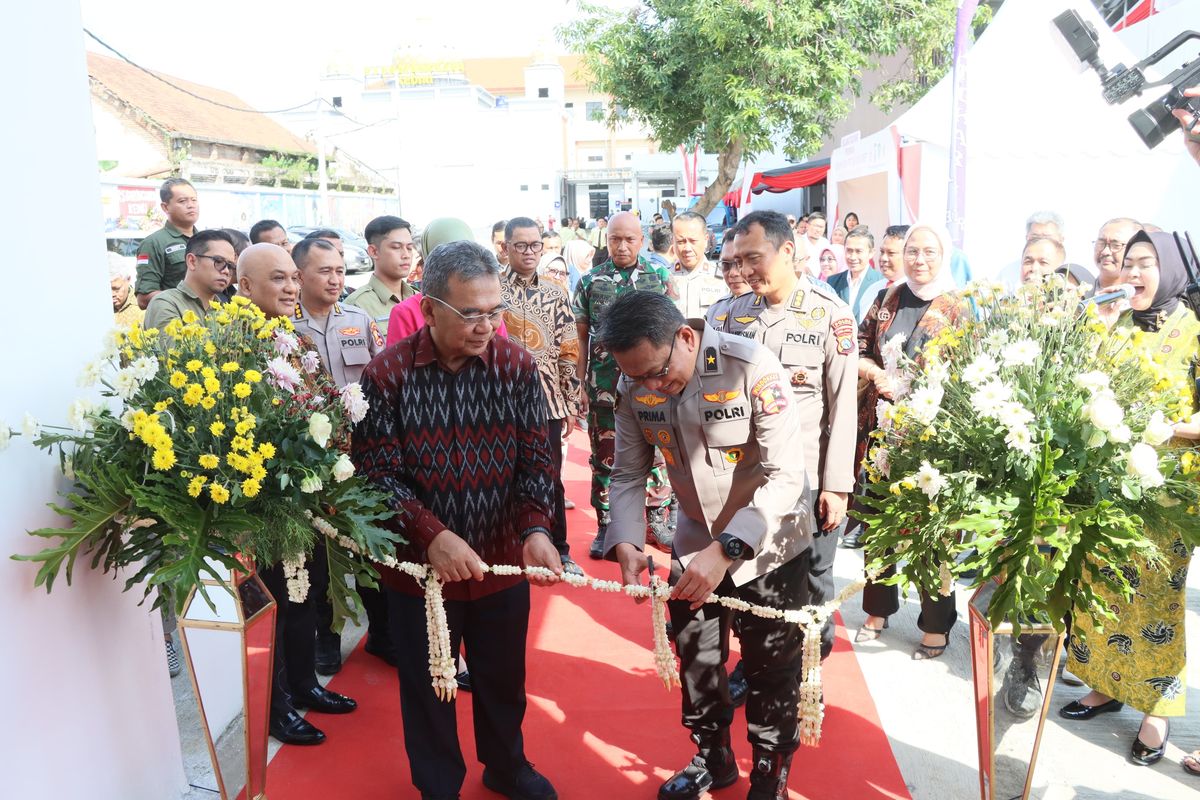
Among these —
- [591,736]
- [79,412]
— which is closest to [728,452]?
[591,736]

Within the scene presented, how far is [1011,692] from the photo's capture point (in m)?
2.46

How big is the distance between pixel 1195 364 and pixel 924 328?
120 centimetres

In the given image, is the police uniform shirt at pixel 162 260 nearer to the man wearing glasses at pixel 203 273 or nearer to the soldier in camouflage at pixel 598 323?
the man wearing glasses at pixel 203 273

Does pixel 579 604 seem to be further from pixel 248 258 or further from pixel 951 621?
pixel 248 258

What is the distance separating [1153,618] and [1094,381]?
159 centimetres

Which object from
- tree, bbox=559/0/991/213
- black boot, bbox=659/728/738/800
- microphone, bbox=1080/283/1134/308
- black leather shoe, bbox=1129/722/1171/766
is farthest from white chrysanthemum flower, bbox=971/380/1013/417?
tree, bbox=559/0/991/213

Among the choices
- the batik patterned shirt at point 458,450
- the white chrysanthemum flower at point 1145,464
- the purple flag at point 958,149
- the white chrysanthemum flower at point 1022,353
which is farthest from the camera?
the purple flag at point 958,149

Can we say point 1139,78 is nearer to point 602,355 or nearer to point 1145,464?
point 602,355

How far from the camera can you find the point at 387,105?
4172 cm

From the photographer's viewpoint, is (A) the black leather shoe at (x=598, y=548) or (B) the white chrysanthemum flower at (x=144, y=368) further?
(A) the black leather shoe at (x=598, y=548)

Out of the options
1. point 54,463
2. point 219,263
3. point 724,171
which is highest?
point 724,171

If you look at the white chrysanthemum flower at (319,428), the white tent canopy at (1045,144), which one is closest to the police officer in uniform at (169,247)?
the white chrysanthemum flower at (319,428)

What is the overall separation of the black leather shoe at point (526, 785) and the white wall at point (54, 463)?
1.13 m

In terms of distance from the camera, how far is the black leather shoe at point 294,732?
336 centimetres
